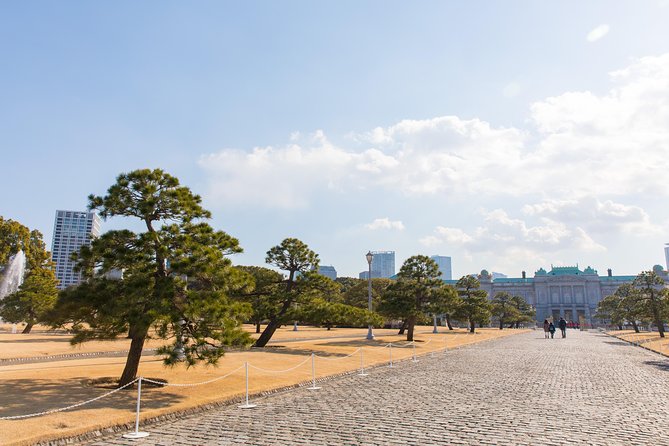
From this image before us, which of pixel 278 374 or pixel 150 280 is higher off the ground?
pixel 150 280

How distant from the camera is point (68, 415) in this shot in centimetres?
968

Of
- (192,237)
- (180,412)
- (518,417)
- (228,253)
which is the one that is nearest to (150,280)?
(192,237)

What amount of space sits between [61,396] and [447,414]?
1040cm

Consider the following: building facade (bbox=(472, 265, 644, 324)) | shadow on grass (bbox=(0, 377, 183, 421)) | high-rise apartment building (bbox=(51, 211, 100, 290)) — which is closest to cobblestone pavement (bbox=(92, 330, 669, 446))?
shadow on grass (bbox=(0, 377, 183, 421))

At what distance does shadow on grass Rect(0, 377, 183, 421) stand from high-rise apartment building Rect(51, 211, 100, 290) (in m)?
148

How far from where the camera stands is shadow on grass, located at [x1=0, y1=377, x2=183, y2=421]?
1050cm

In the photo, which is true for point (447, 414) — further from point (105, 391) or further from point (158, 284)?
point (105, 391)

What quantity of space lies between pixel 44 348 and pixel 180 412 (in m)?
21.5

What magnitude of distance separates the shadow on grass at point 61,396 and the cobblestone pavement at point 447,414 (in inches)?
73.0

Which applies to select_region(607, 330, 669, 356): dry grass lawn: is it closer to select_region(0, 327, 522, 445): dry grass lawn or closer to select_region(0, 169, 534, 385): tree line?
select_region(0, 327, 522, 445): dry grass lawn

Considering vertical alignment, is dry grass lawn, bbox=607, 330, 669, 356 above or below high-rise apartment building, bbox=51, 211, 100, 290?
below

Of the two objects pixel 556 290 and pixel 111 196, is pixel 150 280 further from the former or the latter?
pixel 556 290

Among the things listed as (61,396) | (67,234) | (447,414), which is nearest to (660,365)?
(447,414)

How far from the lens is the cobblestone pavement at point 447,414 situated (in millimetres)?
8406
